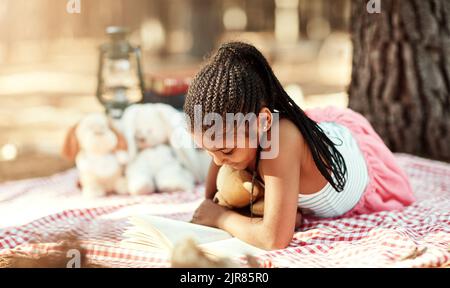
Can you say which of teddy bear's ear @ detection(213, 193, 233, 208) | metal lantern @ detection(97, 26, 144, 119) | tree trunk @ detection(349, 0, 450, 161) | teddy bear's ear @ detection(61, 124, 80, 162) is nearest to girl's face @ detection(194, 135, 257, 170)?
teddy bear's ear @ detection(213, 193, 233, 208)

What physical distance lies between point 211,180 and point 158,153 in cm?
61

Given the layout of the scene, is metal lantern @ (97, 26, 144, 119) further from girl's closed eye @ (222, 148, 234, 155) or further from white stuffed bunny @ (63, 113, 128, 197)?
girl's closed eye @ (222, 148, 234, 155)

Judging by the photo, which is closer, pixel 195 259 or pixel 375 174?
pixel 195 259

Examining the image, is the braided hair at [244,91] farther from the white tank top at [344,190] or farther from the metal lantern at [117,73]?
the metal lantern at [117,73]

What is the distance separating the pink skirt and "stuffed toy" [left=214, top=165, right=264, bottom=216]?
0.35m

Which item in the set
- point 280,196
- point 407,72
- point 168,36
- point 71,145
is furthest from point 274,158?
point 168,36

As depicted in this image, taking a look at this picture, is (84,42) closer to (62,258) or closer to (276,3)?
(276,3)

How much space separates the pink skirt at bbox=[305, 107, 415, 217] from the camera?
79.5 inches

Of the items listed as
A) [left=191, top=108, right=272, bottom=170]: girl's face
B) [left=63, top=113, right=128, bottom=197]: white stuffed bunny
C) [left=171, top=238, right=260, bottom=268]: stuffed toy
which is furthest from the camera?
[left=63, top=113, right=128, bottom=197]: white stuffed bunny

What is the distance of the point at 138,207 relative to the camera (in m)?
2.26

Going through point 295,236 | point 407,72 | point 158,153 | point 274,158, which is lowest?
point 295,236

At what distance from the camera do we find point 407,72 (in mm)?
2891

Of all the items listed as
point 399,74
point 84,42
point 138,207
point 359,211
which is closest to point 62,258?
point 138,207

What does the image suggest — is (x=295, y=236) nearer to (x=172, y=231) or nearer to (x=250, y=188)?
(x=250, y=188)
